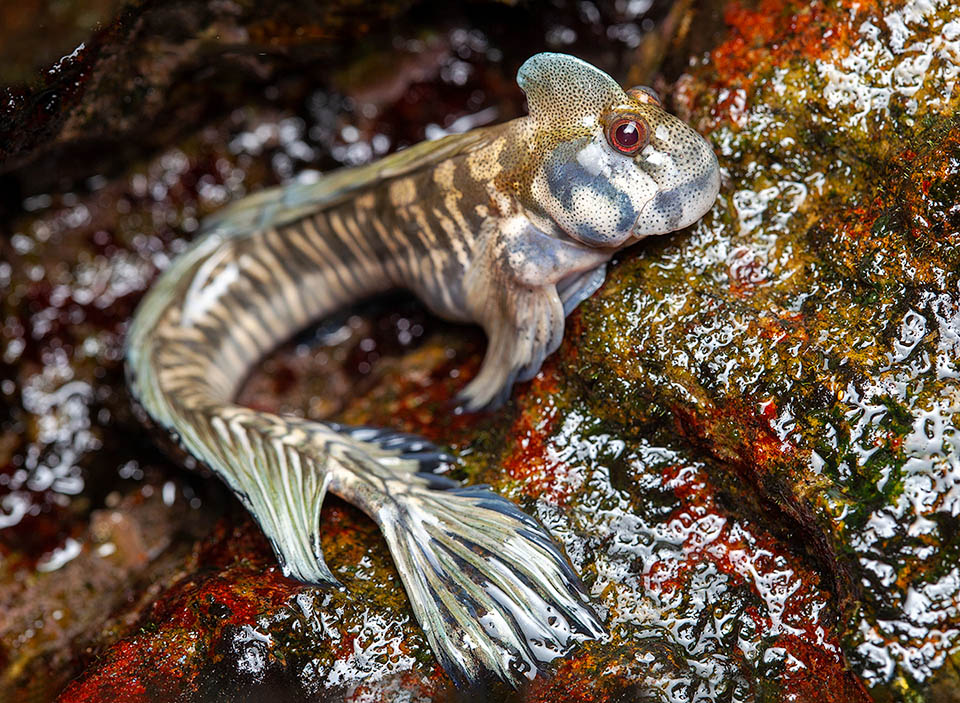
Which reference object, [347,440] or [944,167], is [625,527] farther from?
[944,167]

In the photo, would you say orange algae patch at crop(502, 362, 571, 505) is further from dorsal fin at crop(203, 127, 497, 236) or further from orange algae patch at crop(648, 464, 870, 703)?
dorsal fin at crop(203, 127, 497, 236)

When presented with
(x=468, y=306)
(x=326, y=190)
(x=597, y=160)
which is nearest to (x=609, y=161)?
(x=597, y=160)

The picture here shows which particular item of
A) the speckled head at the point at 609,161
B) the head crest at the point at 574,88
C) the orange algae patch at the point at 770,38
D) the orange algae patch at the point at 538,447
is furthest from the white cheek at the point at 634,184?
the orange algae patch at the point at 538,447

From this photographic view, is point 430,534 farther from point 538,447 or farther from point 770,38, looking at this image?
point 770,38

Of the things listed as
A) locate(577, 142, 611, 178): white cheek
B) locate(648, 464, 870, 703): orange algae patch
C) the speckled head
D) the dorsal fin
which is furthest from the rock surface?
the dorsal fin

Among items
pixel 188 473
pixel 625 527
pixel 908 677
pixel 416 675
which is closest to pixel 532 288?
pixel 625 527

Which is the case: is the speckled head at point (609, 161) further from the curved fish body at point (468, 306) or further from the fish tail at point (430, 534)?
the fish tail at point (430, 534)

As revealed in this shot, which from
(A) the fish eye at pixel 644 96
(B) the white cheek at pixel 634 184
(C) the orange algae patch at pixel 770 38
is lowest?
(B) the white cheek at pixel 634 184

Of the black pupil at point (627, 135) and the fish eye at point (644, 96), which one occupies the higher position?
the fish eye at point (644, 96)

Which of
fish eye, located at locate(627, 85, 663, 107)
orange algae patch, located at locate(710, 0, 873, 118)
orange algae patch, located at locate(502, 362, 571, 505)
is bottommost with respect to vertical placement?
orange algae patch, located at locate(502, 362, 571, 505)
